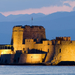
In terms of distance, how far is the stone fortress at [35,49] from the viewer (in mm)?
95875

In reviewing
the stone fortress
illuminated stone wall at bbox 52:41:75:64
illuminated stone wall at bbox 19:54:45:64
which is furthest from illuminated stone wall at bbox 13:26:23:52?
illuminated stone wall at bbox 52:41:75:64

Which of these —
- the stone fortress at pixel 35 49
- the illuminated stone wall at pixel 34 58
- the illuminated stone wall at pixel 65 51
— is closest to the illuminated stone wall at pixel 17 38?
the stone fortress at pixel 35 49

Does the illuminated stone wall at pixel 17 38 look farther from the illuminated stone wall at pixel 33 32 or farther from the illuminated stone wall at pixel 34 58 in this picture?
the illuminated stone wall at pixel 34 58

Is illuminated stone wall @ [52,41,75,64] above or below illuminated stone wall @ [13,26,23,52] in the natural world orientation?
below

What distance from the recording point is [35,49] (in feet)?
327

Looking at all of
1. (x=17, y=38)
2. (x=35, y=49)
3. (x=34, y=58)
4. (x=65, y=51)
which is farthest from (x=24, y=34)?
(x=65, y=51)

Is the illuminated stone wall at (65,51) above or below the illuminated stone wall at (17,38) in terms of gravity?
below

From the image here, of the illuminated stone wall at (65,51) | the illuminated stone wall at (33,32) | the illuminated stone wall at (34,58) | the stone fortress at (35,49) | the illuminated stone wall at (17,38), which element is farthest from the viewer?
the illuminated stone wall at (33,32)

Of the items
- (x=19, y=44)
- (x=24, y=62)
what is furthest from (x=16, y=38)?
(x=24, y=62)

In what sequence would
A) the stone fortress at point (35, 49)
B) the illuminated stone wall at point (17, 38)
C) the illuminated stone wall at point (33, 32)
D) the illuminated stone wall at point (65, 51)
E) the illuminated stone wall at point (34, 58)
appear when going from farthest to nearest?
the illuminated stone wall at point (33, 32) < the illuminated stone wall at point (17, 38) < the illuminated stone wall at point (34, 58) < the stone fortress at point (35, 49) < the illuminated stone wall at point (65, 51)

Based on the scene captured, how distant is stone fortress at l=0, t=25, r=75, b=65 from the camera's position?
95.9m

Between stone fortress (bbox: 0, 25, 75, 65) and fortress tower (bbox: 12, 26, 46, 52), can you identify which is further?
fortress tower (bbox: 12, 26, 46, 52)

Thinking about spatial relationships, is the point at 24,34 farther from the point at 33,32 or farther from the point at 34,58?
the point at 34,58

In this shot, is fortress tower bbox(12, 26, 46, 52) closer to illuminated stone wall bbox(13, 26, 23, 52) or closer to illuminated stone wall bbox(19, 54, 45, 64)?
illuminated stone wall bbox(13, 26, 23, 52)
